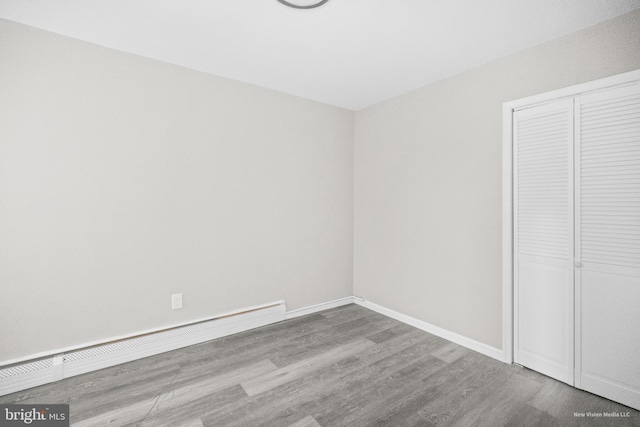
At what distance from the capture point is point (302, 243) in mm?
3547

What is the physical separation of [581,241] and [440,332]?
1.47m

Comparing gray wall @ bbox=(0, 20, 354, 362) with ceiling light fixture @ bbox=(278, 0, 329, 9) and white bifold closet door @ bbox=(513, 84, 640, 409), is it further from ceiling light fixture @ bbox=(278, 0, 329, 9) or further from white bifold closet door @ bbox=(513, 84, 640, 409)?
white bifold closet door @ bbox=(513, 84, 640, 409)

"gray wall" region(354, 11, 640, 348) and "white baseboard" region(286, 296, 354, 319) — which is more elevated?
"gray wall" region(354, 11, 640, 348)

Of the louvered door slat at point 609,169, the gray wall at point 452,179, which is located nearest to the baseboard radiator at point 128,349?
the gray wall at point 452,179

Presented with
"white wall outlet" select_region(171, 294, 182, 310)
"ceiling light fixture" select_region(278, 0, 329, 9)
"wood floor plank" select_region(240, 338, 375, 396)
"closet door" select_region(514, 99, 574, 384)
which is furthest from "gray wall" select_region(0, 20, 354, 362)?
"closet door" select_region(514, 99, 574, 384)

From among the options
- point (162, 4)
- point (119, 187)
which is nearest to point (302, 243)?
point (119, 187)

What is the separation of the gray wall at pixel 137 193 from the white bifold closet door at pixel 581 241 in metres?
2.16

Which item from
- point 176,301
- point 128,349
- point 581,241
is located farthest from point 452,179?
point 128,349

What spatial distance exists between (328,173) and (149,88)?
208 centimetres

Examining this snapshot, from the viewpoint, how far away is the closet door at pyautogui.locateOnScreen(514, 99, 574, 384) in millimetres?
2164

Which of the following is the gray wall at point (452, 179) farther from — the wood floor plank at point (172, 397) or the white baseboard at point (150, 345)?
the wood floor plank at point (172, 397)

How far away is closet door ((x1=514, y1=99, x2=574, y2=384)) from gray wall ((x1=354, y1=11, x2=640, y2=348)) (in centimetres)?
15

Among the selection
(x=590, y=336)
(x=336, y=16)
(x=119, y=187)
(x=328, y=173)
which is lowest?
(x=590, y=336)

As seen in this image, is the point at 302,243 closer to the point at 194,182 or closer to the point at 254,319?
the point at 254,319
